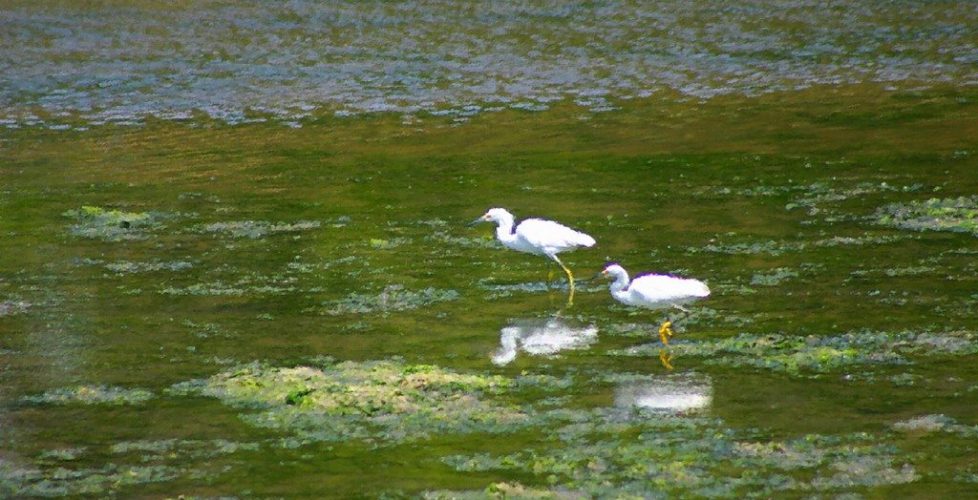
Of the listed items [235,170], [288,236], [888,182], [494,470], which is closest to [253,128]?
[235,170]

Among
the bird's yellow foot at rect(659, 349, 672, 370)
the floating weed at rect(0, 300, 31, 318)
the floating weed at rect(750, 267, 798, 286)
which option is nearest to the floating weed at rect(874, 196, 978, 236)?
the floating weed at rect(750, 267, 798, 286)

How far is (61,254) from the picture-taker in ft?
43.6

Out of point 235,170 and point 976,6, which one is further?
point 976,6

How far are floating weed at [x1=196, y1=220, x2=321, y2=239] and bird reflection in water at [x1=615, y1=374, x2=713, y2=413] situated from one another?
5.45 m

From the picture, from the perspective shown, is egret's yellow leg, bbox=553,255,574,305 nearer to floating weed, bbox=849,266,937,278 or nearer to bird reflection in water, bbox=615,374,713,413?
floating weed, bbox=849,266,937,278

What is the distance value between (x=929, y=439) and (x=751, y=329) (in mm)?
2384

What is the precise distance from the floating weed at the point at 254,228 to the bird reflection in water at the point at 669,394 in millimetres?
5451

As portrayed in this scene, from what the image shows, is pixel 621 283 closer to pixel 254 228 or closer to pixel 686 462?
pixel 686 462

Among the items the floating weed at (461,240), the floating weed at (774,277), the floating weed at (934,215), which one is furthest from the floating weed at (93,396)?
the floating weed at (934,215)

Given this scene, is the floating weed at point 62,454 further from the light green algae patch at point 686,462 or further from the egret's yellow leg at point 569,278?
the egret's yellow leg at point 569,278

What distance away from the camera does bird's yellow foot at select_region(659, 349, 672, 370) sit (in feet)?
31.4

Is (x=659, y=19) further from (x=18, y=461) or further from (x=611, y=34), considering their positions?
(x=18, y=461)

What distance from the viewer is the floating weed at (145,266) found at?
1260 centimetres

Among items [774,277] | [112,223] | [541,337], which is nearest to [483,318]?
[541,337]
